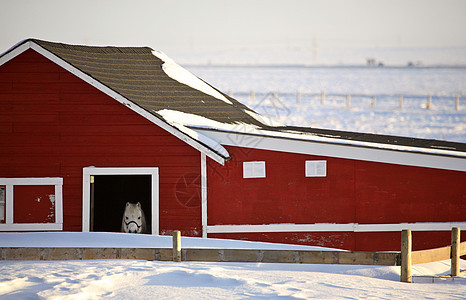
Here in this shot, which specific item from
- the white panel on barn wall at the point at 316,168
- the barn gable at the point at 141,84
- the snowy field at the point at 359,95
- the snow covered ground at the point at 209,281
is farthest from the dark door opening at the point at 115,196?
the snowy field at the point at 359,95

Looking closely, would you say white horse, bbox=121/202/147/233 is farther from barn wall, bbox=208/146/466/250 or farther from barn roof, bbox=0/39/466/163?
barn roof, bbox=0/39/466/163

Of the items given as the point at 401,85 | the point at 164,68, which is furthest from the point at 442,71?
the point at 164,68

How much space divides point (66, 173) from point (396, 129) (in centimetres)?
4822

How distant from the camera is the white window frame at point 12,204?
627 inches

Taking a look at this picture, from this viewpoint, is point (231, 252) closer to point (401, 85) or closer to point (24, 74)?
point (24, 74)

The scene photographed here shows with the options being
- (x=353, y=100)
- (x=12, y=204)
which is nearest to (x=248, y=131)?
(x=12, y=204)

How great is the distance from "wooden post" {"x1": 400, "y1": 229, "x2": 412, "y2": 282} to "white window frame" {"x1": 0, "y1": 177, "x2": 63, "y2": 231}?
805 centimetres

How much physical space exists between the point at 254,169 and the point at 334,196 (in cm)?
196

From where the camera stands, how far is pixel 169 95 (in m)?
19.7

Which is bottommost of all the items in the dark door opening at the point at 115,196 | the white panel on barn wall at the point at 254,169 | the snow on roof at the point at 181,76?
the dark door opening at the point at 115,196

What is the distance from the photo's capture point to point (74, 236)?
15.0m

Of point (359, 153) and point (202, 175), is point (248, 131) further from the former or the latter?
point (359, 153)

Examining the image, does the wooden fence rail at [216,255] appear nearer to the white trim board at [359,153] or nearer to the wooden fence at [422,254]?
the wooden fence at [422,254]

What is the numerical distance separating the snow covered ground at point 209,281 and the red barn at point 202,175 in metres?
2.71
